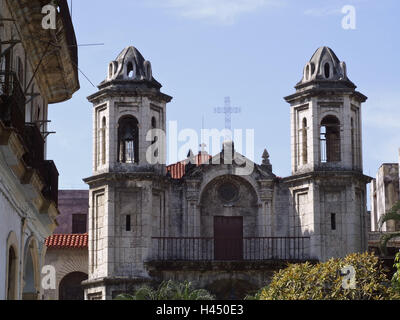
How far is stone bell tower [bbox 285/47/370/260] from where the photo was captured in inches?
1670

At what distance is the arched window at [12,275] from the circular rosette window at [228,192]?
81.8 ft

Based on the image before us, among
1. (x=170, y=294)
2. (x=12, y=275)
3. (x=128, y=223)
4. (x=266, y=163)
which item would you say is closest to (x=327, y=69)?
(x=266, y=163)

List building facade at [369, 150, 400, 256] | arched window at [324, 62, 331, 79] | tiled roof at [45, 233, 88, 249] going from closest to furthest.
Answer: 1. arched window at [324, 62, 331, 79]
2. tiled roof at [45, 233, 88, 249]
3. building facade at [369, 150, 400, 256]

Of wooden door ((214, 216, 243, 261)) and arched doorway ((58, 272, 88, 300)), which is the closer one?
wooden door ((214, 216, 243, 261))

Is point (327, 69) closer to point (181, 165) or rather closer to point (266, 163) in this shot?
point (266, 163)

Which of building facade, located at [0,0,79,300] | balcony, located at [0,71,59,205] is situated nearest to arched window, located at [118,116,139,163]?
building facade, located at [0,0,79,300]

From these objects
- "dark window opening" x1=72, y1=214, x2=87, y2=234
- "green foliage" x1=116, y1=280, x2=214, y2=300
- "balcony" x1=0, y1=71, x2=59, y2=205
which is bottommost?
"green foliage" x1=116, y1=280, x2=214, y2=300

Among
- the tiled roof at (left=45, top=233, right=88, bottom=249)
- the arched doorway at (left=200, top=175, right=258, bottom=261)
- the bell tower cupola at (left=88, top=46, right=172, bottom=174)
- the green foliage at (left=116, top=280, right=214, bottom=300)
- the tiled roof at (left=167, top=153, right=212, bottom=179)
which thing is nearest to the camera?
the green foliage at (left=116, top=280, right=214, bottom=300)

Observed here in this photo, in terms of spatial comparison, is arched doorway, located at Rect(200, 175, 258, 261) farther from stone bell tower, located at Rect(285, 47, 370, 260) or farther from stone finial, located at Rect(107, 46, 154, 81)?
stone finial, located at Rect(107, 46, 154, 81)

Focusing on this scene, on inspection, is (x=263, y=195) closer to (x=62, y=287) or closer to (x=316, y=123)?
(x=316, y=123)

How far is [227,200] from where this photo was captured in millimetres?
44438

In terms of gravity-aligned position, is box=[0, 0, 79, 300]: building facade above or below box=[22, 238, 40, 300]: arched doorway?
above

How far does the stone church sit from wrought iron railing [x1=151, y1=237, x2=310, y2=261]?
1.4 inches

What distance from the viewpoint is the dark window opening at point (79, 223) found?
5756cm
